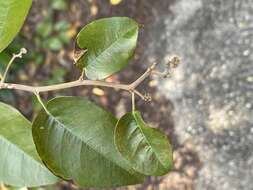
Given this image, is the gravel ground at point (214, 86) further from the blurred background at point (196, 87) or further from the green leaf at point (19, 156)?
the green leaf at point (19, 156)

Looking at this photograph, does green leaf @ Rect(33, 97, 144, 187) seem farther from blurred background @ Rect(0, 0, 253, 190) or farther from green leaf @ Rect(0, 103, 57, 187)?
blurred background @ Rect(0, 0, 253, 190)

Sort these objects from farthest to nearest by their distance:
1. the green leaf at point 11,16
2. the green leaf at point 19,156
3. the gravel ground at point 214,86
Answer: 1. the gravel ground at point 214,86
2. the green leaf at point 19,156
3. the green leaf at point 11,16

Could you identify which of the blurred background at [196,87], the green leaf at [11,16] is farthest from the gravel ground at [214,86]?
the green leaf at [11,16]

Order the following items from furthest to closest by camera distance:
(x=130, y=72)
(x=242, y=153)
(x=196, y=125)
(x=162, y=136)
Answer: (x=130, y=72), (x=196, y=125), (x=242, y=153), (x=162, y=136)

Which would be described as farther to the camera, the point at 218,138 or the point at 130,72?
the point at 130,72

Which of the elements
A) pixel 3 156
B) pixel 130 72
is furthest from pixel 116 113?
pixel 3 156

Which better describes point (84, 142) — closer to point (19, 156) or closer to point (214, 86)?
point (19, 156)

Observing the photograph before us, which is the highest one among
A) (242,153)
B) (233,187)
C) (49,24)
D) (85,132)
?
(49,24)

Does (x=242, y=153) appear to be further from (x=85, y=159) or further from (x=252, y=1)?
(x=85, y=159)
